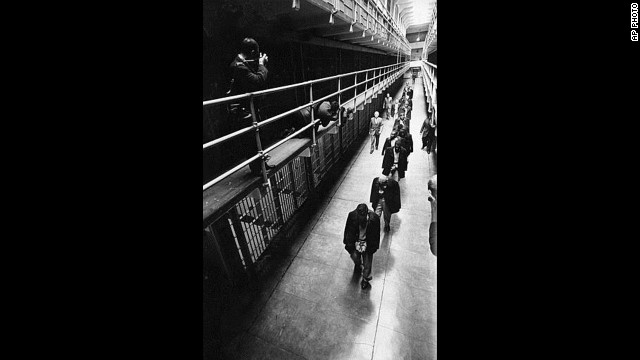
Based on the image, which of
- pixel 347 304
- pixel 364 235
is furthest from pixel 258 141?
pixel 347 304

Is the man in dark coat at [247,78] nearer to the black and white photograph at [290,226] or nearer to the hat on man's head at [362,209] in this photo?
the black and white photograph at [290,226]

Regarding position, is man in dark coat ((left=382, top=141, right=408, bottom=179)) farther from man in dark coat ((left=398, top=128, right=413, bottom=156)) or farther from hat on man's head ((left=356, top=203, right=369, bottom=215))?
hat on man's head ((left=356, top=203, right=369, bottom=215))

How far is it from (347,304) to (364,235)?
3.83 ft

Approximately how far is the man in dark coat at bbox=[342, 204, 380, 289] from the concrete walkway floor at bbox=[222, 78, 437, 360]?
1.48 ft


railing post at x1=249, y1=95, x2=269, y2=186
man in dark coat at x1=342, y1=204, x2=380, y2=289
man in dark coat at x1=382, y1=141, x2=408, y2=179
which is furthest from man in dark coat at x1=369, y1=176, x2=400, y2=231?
railing post at x1=249, y1=95, x2=269, y2=186

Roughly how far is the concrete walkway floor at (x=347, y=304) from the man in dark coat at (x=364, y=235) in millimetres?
450

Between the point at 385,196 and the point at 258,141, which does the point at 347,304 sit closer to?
the point at 385,196

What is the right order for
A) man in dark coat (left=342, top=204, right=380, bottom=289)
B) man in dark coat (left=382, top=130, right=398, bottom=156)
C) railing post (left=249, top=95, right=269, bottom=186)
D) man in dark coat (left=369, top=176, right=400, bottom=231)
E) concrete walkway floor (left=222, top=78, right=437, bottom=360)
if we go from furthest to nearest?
1. man in dark coat (left=382, top=130, right=398, bottom=156)
2. man in dark coat (left=369, top=176, right=400, bottom=231)
3. man in dark coat (left=342, top=204, right=380, bottom=289)
4. concrete walkway floor (left=222, top=78, right=437, bottom=360)
5. railing post (left=249, top=95, right=269, bottom=186)

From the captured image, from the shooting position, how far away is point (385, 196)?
17.7 ft

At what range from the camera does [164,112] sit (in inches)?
42.5

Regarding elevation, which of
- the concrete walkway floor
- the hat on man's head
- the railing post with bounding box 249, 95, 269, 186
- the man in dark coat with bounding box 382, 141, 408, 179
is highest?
the railing post with bounding box 249, 95, 269, 186

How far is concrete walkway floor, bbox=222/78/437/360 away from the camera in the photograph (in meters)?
3.67
